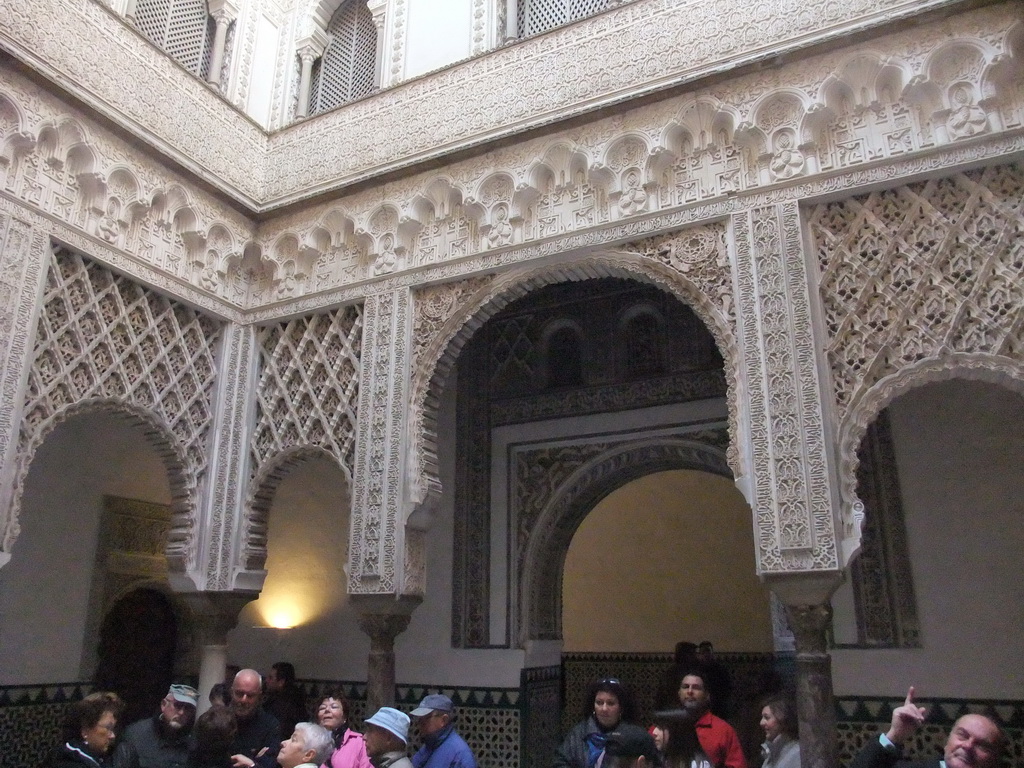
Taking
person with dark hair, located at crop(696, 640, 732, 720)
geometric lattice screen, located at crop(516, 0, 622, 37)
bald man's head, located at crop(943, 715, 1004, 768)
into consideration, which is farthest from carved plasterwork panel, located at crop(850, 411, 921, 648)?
geometric lattice screen, located at crop(516, 0, 622, 37)

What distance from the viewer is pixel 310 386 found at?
5.22 meters

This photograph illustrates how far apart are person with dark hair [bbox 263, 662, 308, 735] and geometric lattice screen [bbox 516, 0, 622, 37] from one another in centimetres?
442

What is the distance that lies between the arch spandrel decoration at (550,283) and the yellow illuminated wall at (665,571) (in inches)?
142

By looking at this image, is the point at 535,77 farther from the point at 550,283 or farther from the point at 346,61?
the point at 346,61

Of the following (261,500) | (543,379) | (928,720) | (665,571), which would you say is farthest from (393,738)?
(665,571)

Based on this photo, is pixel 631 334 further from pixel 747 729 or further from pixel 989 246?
pixel 747 729

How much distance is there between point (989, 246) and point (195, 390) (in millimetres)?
4358

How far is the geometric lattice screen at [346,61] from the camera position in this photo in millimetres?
6438

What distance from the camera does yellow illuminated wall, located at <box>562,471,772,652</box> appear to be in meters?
8.09

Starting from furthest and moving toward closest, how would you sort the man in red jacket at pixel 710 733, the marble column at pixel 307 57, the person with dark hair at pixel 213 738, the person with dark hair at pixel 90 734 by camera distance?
the marble column at pixel 307 57 → the man in red jacket at pixel 710 733 → the person with dark hair at pixel 90 734 → the person with dark hair at pixel 213 738

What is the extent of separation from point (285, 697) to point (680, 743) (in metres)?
4.05

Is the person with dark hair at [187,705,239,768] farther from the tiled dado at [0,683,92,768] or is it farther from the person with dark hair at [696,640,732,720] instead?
the tiled dado at [0,683,92,768]

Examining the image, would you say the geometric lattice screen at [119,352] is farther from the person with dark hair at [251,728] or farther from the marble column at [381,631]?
the person with dark hair at [251,728]

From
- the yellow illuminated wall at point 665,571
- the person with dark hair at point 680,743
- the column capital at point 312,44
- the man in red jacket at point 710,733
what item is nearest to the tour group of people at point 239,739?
the person with dark hair at point 680,743
